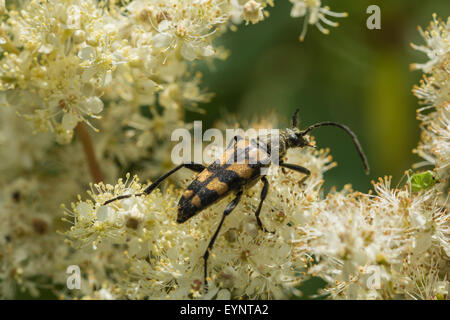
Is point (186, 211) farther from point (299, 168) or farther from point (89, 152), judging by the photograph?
point (89, 152)

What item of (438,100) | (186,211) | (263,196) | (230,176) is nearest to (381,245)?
(263,196)

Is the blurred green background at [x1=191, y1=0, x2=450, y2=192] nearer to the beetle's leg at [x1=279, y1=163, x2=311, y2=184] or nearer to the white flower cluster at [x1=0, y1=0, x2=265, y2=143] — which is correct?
the beetle's leg at [x1=279, y1=163, x2=311, y2=184]

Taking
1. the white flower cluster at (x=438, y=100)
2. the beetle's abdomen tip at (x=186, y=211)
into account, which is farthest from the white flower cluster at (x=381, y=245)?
the beetle's abdomen tip at (x=186, y=211)

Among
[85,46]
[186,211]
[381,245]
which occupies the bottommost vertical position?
[381,245]

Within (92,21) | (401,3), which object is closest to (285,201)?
(92,21)
